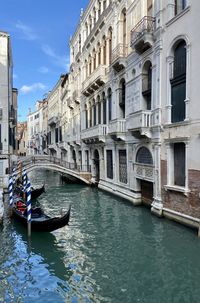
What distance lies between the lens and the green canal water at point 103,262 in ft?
16.0

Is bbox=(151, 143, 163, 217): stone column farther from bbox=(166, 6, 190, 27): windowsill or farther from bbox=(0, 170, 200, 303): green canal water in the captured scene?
bbox=(166, 6, 190, 27): windowsill

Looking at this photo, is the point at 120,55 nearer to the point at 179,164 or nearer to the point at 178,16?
the point at 178,16

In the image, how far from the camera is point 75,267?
593 cm

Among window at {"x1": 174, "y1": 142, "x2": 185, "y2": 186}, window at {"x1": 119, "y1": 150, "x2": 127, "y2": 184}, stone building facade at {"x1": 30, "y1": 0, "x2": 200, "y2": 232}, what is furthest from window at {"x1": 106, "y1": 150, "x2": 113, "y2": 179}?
window at {"x1": 174, "y1": 142, "x2": 185, "y2": 186}

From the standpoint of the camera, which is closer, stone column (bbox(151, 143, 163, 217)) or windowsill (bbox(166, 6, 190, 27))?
windowsill (bbox(166, 6, 190, 27))

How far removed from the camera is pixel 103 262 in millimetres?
6090

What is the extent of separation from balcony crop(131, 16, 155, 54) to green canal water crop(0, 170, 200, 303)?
222 inches

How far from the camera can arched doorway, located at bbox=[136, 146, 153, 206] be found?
10398 mm

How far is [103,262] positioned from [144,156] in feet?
17.8

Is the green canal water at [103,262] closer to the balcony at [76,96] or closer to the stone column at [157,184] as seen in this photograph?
the stone column at [157,184]

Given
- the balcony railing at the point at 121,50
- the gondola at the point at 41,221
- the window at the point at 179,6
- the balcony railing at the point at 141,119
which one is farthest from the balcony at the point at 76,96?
the gondola at the point at 41,221

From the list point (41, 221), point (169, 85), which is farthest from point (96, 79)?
point (41, 221)

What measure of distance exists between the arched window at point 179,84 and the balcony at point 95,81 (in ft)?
21.6

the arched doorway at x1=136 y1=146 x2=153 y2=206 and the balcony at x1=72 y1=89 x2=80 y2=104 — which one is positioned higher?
the balcony at x1=72 y1=89 x2=80 y2=104
